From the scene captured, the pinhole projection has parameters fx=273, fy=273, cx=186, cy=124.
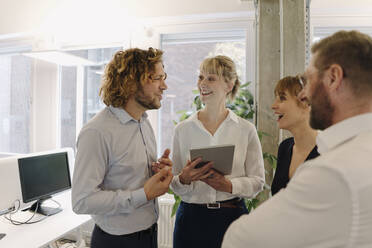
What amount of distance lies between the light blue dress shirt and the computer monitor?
1067 millimetres

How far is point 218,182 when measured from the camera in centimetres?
148

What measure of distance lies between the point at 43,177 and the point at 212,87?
1.52 metres

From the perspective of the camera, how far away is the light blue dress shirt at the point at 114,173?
3.79ft

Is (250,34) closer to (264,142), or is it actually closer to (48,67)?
(264,142)

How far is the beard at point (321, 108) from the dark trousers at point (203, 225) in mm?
926

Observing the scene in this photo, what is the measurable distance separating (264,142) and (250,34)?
3.95 ft

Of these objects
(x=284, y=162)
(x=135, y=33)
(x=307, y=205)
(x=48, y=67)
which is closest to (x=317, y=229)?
(x=307, y=205)

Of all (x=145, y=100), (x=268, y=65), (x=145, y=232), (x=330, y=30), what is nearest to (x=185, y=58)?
(x=268, y=65)

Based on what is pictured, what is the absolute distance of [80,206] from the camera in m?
1.18

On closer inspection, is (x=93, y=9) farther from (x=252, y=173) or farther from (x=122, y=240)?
(x=122, y=240)

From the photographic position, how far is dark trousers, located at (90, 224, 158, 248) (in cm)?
121

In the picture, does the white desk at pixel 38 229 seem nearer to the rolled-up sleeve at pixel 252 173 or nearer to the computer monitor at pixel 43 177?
the computer monitor at pixel 43 177

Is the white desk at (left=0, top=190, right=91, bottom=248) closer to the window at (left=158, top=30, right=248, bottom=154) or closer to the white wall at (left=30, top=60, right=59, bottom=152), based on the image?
the window at (left=158, top=30, right=248, bottom=154)

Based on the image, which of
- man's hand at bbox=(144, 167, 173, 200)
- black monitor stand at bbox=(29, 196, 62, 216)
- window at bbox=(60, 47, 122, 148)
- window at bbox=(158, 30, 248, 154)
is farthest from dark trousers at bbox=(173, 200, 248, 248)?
window at bbox=(60, 47, 122, 148)
